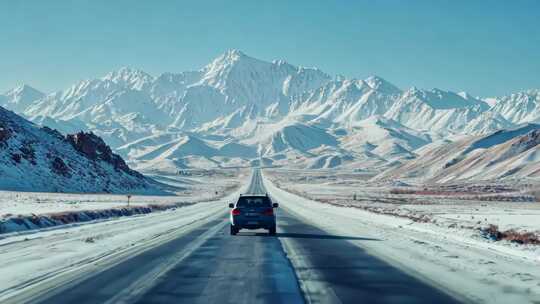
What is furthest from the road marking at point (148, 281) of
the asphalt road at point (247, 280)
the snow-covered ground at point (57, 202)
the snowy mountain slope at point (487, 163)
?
the snowy mountain slope at point (487, 163)

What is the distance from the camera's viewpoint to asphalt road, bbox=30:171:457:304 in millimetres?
12000

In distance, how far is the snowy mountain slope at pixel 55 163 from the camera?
10044 cm

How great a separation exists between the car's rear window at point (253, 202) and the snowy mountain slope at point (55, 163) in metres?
74.6

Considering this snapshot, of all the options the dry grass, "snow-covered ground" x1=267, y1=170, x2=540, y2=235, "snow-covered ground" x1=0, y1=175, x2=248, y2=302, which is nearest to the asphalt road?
"snow-covered ground" x1=0, y1=175, x2=248, y2=302

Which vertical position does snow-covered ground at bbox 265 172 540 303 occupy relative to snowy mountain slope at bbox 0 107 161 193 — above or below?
below

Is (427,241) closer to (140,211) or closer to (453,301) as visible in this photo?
(453,301)

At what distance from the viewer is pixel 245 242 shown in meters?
24.5

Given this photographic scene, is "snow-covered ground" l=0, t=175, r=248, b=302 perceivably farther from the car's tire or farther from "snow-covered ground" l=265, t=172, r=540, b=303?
"snow-covered ground" l=265, t=172, r=540, b=303

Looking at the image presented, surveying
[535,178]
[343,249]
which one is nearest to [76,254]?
[343,249]

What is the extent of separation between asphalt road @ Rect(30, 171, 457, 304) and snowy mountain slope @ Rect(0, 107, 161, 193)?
3251 inches

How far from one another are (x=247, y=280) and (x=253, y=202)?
14008 millimetres

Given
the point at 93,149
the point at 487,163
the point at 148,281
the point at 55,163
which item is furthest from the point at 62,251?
the point at 487,163

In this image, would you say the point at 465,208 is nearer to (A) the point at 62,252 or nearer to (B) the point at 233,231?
(B) the point at 233,231

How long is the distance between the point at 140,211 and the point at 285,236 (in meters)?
27.9
